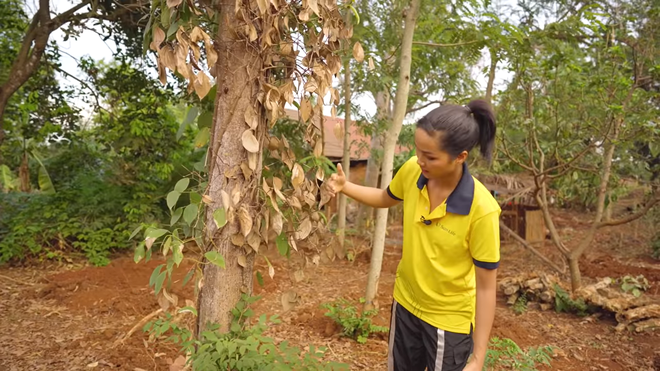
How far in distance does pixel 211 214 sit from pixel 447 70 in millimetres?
5795

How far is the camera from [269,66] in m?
1.66

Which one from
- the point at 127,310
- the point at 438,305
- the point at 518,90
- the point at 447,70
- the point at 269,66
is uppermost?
the point at 447,70

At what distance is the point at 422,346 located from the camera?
1.74m

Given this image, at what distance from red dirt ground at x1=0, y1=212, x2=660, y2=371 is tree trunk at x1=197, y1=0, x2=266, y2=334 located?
0.44 meters

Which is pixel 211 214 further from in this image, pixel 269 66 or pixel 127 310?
pixel 127 310

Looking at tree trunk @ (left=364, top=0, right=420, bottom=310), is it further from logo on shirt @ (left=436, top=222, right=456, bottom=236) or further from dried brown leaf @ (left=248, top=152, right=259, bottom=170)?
dried brown leaf @ (left=248, top=152, right=259, bottom=170)

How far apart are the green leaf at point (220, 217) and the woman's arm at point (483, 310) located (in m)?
0.86

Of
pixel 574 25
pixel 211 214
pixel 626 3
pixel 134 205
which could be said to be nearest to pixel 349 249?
pixel 134 205

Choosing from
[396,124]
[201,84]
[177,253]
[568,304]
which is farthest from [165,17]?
[568,304]

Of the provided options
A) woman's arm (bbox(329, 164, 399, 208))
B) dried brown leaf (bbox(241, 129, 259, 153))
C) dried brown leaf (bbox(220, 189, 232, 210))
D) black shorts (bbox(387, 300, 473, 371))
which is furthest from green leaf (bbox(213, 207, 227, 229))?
black shorts (bbox(387, 300, 473, 371))

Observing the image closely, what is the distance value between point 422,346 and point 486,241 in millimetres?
548

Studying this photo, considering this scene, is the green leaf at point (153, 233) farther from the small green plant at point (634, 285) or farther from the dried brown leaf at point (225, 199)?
the small green plant at point (634, 285)

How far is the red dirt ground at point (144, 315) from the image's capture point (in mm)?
2861

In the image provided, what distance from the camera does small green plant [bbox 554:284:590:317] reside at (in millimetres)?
4248
